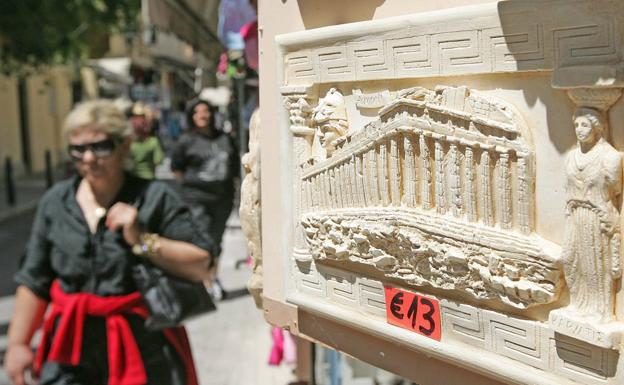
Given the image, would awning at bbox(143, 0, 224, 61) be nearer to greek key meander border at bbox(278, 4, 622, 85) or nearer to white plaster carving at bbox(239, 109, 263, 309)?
white plaster carving at bbox(239, 109, 263, 309)

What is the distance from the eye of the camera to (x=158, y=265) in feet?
9.82

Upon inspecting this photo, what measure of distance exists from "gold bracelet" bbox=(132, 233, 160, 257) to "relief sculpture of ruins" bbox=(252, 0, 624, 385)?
132cm

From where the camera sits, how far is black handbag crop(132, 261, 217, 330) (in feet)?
9.62

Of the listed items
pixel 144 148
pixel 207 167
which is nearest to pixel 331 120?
pixel 207 167

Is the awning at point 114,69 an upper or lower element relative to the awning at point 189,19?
upper

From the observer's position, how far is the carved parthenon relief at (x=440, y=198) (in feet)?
4.17

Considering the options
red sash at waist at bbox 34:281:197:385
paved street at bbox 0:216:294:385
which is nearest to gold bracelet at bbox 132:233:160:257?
red sash at waist at bbox 34:281:197:385

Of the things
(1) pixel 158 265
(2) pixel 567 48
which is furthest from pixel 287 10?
(1) pixel 158 265

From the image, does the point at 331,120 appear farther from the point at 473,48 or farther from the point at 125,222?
the point at 125,222

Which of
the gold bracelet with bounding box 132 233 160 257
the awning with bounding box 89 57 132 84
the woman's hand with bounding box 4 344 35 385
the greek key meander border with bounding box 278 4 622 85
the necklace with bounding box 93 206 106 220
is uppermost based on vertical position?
the awning with bounding box 89 57 132 84

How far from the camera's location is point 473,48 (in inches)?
52.1

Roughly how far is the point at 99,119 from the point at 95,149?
116 mm

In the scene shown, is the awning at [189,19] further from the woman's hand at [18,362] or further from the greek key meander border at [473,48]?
the greek key meander border at [473,48]

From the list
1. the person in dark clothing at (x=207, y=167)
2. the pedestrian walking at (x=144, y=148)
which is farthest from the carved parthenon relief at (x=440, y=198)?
the pedestrian walking at (x=144, y=148)
